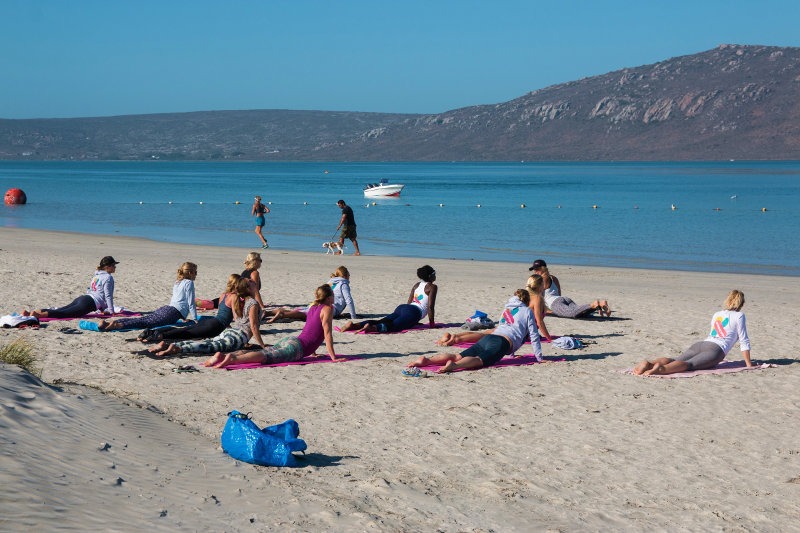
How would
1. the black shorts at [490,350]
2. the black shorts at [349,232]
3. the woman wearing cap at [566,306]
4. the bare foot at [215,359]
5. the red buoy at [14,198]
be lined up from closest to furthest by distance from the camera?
the bare foot at [215,359] < the black shorts at [490,350] < the woman wearing cap at [566,306] < the black shorts at [349,232] < the red buoy at [14,198]

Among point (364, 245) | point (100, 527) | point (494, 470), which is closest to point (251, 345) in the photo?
point (494, 470)

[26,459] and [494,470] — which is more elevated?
[26,459]

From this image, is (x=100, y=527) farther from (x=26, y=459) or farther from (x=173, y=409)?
(x=173, y=409)

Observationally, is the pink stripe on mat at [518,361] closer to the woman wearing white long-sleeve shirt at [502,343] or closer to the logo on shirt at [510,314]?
the woman wearing white long-sleeve shirt at [502,343]

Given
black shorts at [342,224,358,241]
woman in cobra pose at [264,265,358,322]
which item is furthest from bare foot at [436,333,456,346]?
black shorts at [342,224,358,241]

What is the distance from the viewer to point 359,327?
12.5 meters

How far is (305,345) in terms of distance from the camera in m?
10.2

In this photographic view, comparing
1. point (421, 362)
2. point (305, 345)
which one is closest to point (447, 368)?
point (421, 362)

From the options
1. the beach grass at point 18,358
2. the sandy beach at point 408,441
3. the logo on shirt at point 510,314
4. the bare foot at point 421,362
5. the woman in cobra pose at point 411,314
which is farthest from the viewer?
the woman in cobra pose at point 411,314

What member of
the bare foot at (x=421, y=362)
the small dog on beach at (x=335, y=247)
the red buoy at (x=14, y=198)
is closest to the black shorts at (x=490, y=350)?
the bare foot at (x=421, y=362)

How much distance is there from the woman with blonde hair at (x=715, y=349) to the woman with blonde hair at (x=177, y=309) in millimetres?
5906

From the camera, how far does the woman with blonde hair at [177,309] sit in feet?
36.7

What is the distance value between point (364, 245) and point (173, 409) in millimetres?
24353

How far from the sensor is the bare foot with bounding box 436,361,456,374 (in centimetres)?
974
